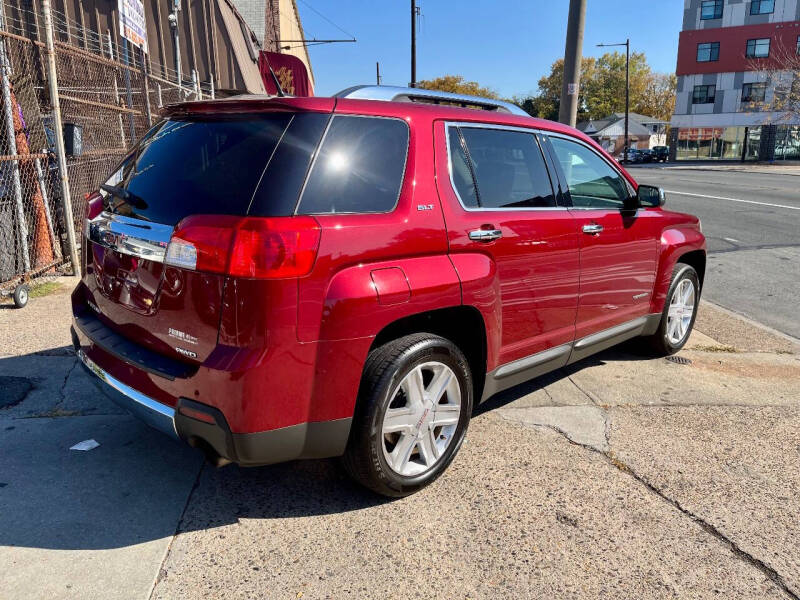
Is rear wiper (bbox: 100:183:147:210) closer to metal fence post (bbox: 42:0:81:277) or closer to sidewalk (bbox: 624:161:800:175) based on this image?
metal fence post (bbox: 42:0:81:277)

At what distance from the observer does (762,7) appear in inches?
2126

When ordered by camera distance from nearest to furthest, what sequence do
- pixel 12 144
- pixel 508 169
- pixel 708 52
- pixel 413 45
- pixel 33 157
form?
pixel 508 169
pixel 12 144
pixel 33 157
pixel 413 45
pixel 708 52

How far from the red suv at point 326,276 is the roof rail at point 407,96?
0.05 ft

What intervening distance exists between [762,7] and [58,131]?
62891 mm

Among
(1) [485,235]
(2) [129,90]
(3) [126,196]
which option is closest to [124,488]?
(3) [126,196]

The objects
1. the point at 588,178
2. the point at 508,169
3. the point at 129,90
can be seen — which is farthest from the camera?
the point at 129,90

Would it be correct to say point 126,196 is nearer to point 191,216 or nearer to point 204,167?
point 204,167

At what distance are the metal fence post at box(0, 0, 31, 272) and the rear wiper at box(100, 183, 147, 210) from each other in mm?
3603

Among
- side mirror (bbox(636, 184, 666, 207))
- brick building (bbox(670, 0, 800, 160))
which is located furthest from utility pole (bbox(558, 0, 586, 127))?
brick building (bbox(670, 0, 800, 160))

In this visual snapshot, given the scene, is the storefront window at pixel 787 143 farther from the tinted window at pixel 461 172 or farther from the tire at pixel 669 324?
the tinted window at pixel 461 172

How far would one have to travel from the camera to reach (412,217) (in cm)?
290

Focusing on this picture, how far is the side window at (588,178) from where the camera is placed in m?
4.08

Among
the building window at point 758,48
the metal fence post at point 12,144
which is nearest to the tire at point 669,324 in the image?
the metal fence post at point 12,144

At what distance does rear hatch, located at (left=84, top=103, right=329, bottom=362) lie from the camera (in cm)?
249
